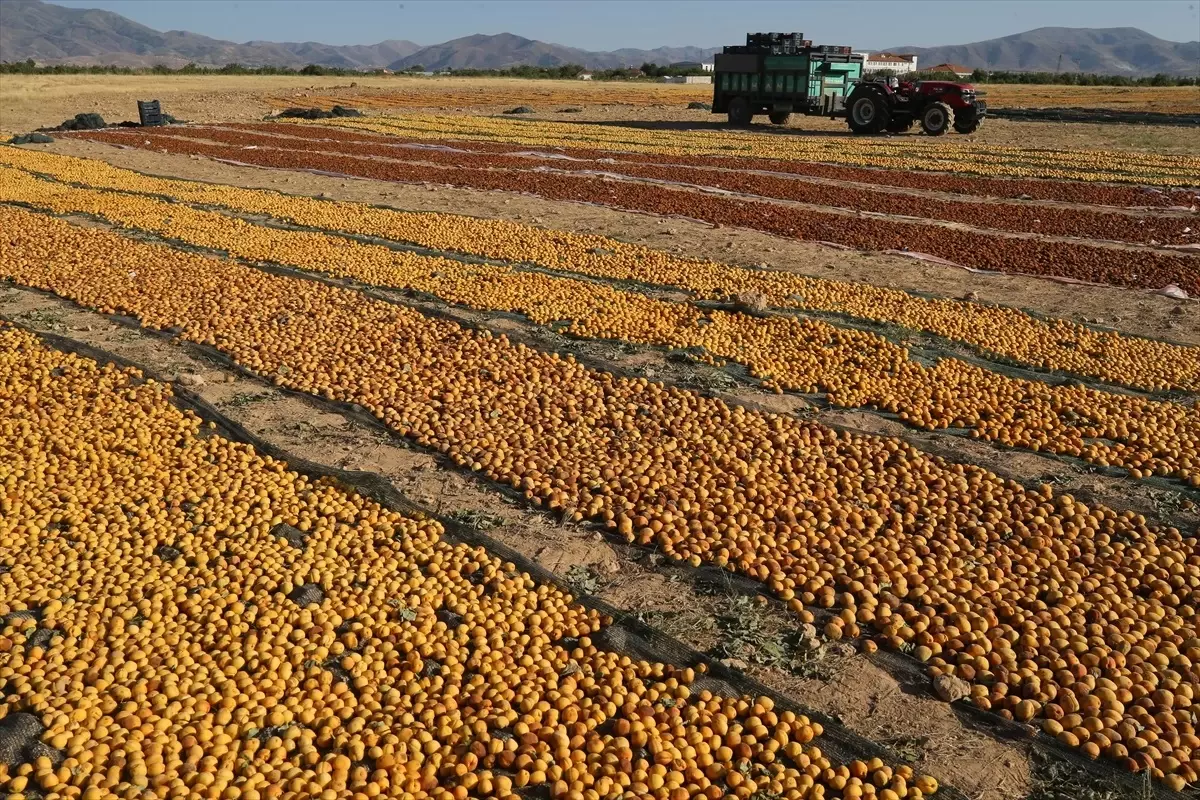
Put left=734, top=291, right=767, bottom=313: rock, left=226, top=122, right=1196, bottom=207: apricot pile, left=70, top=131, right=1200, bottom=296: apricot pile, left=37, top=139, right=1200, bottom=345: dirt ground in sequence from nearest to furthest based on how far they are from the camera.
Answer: left=734, top=291, right=767, bottom=313: rock
left=37, top=139, right=1200, bottom=345: dirt ground
left=70, top=131, right=1200, bottom=296: apricot pile
left=226, top=122, right=1196, bottom=207: apricot pile

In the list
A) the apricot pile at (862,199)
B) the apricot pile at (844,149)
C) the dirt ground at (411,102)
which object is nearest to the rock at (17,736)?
the apricot pile at (862,199)

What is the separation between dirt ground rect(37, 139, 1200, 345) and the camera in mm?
8758

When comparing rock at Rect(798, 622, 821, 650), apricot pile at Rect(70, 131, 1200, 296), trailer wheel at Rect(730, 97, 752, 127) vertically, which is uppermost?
trailer wheel at Rect(730, 97, 752, 127)

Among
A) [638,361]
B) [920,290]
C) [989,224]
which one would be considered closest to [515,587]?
[638,361]

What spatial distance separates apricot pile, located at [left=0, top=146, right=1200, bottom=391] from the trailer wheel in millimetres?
18205

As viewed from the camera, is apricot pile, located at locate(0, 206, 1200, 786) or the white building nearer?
apricot pile, located at locate(0, 206, 1200, 786)

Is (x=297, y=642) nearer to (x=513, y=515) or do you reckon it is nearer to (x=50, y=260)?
(x=513, y=515)

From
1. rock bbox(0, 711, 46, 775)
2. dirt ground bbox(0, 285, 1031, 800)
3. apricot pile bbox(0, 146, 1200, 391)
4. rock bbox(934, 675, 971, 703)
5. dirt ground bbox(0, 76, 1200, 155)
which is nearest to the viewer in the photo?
rock bbox(0, 711, 46, 775)

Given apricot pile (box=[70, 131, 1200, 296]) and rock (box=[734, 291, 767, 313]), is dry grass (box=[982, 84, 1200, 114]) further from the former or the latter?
rock (box=[734, 291, 767, 313])

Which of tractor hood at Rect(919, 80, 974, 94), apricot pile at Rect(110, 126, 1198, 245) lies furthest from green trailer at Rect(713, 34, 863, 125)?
apricot pile at Rect(110, 126, 1198, 245)

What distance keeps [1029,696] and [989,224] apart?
10937mm

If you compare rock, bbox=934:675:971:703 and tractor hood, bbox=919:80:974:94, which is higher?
tractor hood, bbox=919:80:974:94

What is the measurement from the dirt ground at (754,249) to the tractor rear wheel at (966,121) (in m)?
16.1

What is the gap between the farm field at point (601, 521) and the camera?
3.20 meters
